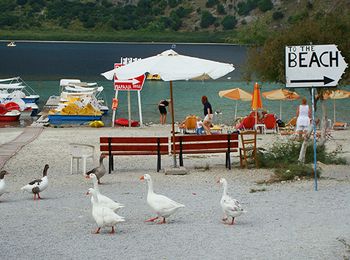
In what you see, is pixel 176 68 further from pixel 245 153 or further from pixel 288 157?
pixel 288 157

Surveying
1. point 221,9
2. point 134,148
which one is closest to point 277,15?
point 221,9

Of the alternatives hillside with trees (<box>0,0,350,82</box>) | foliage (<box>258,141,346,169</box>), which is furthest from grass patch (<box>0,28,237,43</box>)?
foliage (<box>258,141,346,169</box>)

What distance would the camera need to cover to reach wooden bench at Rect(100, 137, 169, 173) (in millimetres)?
17531

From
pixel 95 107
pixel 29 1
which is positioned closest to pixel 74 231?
pixel 95 107

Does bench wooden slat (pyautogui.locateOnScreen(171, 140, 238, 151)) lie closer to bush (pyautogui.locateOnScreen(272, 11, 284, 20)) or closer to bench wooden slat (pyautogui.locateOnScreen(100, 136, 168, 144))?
bench wooden slat (pyautogui.locateOnScreen(100, 136, 168, 144))

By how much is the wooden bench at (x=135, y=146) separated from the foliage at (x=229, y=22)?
5882 inches

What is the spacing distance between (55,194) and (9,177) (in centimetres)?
285

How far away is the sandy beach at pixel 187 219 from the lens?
953cm

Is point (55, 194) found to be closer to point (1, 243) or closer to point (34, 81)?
point (1, 243)

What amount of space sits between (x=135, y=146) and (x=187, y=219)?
6095 mm

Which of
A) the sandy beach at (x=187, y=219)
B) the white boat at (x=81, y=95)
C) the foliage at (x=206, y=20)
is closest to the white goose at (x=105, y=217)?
the sandy beach at (x=187, y=219)

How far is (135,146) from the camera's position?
57.6 ft

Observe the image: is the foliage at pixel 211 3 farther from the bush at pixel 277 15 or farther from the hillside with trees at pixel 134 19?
the bush at pixel 277 15

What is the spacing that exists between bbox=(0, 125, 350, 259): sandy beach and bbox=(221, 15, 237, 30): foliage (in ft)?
487
